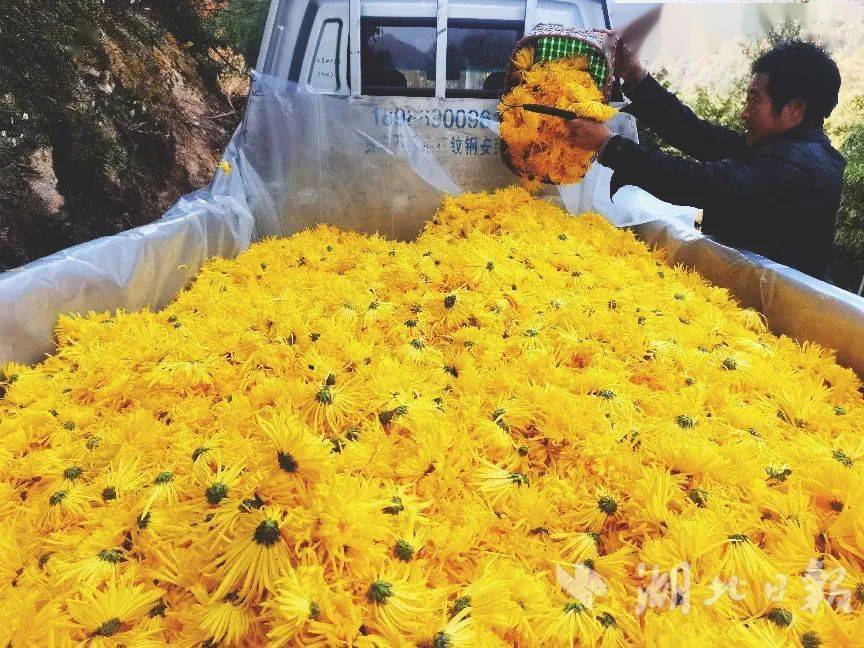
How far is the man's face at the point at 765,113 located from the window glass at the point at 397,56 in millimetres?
2162

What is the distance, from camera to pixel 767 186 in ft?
8.92

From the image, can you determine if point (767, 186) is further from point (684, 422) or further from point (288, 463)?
point (288, 463)

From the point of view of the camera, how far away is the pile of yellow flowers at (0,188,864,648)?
3.22ft

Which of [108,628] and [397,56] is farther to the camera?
[397,56]

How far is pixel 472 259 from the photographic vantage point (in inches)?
89.7

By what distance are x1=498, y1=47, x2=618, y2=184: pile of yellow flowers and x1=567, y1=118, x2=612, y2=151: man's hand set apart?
3 centimetres

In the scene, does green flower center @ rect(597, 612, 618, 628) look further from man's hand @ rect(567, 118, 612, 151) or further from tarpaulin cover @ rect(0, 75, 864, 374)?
tarpaulin cover @ rect(0, 75, 864, 374)

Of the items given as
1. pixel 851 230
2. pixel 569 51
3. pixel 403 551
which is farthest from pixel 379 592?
pixel 851 230

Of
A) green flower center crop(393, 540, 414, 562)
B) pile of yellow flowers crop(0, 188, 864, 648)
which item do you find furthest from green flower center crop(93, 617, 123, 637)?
green flower center crop(393, 540, 414, 562)

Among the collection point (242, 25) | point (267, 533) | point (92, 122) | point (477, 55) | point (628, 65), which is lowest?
point (267, 533)

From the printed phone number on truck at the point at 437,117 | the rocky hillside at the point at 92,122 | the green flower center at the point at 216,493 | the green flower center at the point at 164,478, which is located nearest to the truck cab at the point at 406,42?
the printed phone number on truck at the point at 437,117

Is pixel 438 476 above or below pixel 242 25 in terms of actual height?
below

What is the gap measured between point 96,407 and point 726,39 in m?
19.5

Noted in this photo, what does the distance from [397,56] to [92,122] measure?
242cm
